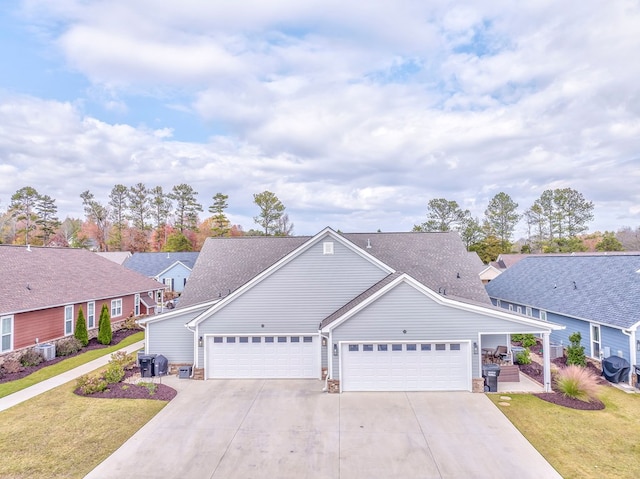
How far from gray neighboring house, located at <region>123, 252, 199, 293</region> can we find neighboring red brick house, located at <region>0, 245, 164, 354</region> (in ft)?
45.6

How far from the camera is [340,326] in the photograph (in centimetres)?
1391

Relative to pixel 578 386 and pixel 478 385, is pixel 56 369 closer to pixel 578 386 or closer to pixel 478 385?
pixel 478 385

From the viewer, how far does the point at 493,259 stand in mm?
61781

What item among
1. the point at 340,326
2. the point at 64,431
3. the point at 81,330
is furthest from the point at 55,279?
the point at 340,326

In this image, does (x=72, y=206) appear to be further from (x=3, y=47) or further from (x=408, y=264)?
(x=408, y=264)

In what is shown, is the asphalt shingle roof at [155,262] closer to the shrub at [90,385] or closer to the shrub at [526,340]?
→ the shrub at [90,385]

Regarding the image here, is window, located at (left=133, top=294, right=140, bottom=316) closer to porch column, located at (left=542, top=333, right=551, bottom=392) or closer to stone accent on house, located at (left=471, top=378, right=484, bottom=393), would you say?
stone accent on house, located at (left=471, top=378, right=484, bottom=393)

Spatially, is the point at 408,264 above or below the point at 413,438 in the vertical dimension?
above

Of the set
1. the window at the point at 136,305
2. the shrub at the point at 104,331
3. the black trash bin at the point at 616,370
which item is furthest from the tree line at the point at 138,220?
the black trash bin at the point at 616,370

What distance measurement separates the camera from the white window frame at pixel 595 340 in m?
16.1

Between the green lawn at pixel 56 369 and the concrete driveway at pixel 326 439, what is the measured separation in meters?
6.65

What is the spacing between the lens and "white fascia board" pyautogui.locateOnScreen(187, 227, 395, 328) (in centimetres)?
1537

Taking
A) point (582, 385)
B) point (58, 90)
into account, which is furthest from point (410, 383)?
point (58, 90)

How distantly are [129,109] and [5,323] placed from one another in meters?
13.2
